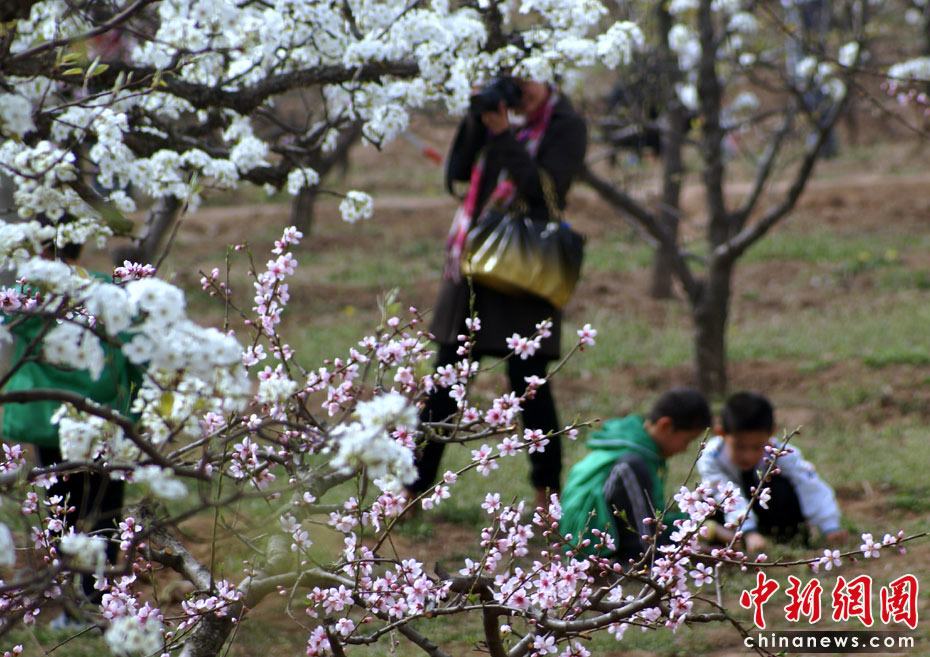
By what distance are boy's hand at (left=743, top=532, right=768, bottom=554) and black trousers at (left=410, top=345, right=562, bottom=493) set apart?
0.78 meters

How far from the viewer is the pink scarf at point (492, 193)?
16.1ft

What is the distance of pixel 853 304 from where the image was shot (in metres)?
9.58

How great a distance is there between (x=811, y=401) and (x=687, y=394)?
2733mm

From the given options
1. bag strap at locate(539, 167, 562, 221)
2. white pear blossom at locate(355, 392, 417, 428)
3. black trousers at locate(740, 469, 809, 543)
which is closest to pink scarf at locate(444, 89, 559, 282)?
bag strap at locate(539, 167, 562, 221)

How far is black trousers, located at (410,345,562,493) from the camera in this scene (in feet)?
15.5

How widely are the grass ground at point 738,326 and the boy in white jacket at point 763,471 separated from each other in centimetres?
29

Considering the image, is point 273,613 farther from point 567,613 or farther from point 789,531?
point 789,531

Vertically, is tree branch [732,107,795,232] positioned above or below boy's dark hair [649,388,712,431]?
above

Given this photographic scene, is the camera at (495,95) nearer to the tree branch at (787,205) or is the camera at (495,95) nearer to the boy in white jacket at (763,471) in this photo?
the boy in white jacket at (763,471)

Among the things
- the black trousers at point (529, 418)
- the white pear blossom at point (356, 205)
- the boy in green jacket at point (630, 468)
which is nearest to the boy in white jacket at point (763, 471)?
the boy in green jacket at point (630, 468)

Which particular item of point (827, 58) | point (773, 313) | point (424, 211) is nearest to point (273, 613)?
point (827, 58)

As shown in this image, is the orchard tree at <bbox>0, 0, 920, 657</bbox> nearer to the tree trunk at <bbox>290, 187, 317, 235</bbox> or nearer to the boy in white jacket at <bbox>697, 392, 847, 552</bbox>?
the boy in white jacket at <bbox>697, 392, 847, 552</bbox>

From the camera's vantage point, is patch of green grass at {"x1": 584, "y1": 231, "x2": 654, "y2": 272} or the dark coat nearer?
the dark coat

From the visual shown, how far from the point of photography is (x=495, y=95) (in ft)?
15.3
